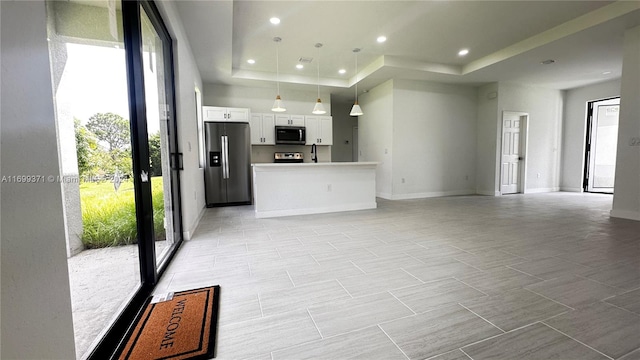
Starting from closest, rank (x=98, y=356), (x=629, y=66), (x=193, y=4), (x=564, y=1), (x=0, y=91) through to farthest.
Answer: (x=0, y=91) < (x=98, y=356) < (x=193, y=4) < (x=564, y=1) < (x=629, y=66)

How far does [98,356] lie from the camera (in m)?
1.25

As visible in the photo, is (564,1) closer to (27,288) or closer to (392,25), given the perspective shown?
(392,25)

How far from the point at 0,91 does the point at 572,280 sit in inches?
129

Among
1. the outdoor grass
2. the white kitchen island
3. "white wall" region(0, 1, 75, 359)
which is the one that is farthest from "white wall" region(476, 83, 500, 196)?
"white wall" region(0, 1, 75, 359)

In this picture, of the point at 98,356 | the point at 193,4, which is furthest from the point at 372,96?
the point at 98,356

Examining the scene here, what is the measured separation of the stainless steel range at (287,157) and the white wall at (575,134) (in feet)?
24.9

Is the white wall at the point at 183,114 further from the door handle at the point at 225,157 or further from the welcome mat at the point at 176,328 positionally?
the door handle at the point at 225,157

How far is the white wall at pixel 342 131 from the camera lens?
29.6 feet

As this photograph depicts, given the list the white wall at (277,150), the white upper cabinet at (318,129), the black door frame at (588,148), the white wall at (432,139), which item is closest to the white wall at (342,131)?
the white wall at (277,150)

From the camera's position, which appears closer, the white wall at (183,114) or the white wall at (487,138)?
the white wall at (183,114)

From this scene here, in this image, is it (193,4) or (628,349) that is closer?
(628,349)

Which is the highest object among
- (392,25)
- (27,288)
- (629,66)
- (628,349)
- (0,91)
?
(392,25)

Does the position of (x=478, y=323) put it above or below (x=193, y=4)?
below

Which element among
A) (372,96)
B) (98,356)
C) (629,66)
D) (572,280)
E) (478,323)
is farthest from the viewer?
(372,96)
